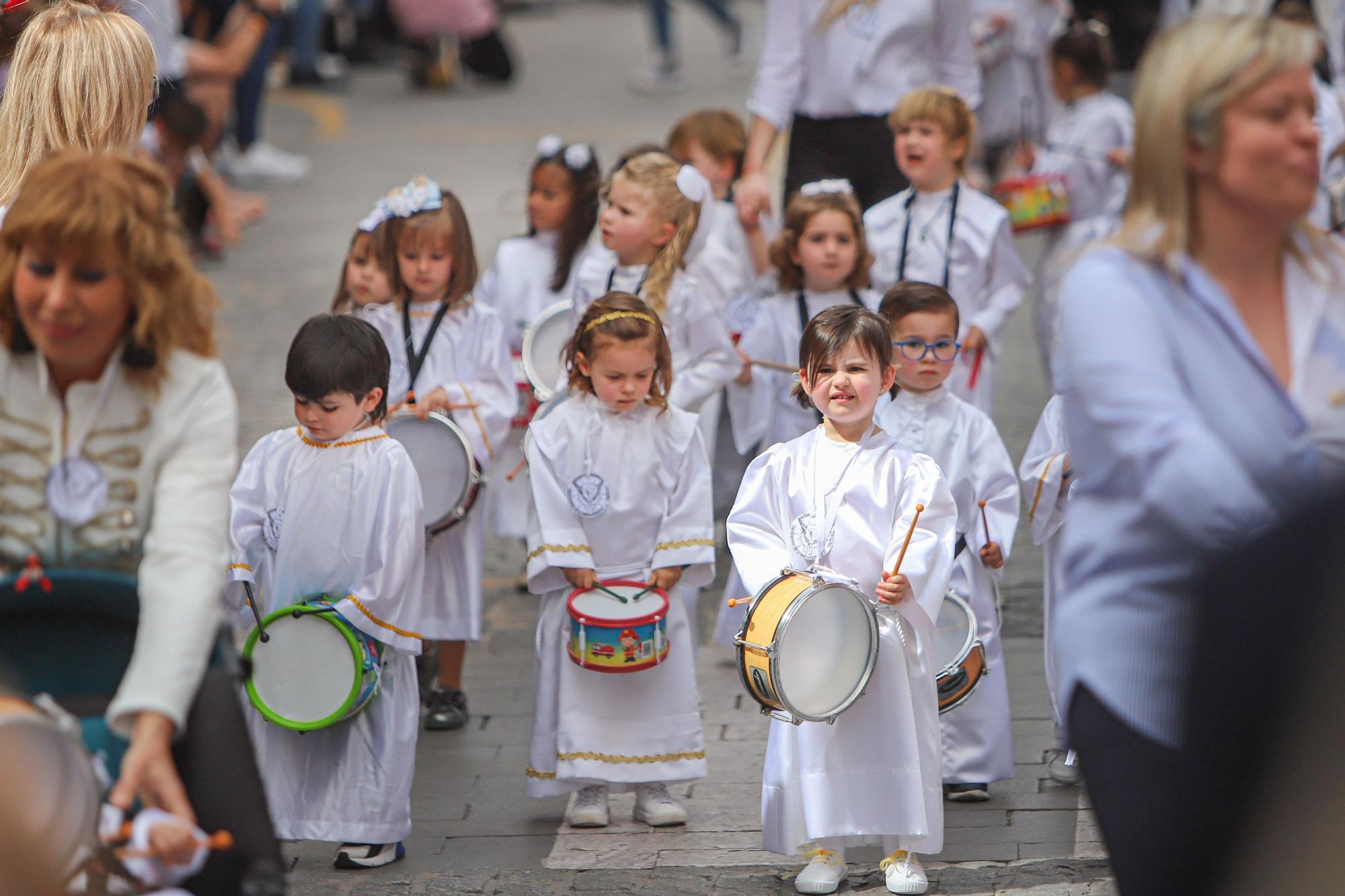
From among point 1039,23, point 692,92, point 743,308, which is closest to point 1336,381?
point 743,308

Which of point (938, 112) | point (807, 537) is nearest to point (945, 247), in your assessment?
point (938, 112)

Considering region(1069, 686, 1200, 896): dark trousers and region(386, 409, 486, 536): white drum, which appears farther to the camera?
region(386, 409, 486, 536): white drum

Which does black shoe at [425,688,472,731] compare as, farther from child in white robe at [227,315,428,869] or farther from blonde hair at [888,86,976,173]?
blonde hair at [888,86,976,173]

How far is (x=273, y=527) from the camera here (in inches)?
191

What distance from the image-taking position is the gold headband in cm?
514

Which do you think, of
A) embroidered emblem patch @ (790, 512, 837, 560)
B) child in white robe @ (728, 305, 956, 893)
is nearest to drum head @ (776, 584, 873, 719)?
child in white robe @ (728, 305, 956, 893)

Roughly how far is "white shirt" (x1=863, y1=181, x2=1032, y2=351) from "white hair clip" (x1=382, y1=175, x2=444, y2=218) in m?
1.70

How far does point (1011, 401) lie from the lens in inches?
361

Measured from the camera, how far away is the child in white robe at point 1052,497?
512 cm

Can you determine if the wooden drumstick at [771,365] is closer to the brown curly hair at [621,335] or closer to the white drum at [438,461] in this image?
the brown curly hair at [621,335]

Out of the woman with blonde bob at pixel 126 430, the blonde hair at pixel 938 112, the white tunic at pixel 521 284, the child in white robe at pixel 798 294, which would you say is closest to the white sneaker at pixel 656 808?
the child in white robe at pixel 798 294

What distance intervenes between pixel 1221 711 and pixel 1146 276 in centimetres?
66

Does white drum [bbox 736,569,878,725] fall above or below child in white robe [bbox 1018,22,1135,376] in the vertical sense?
below

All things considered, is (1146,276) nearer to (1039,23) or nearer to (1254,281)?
(1254,281)
